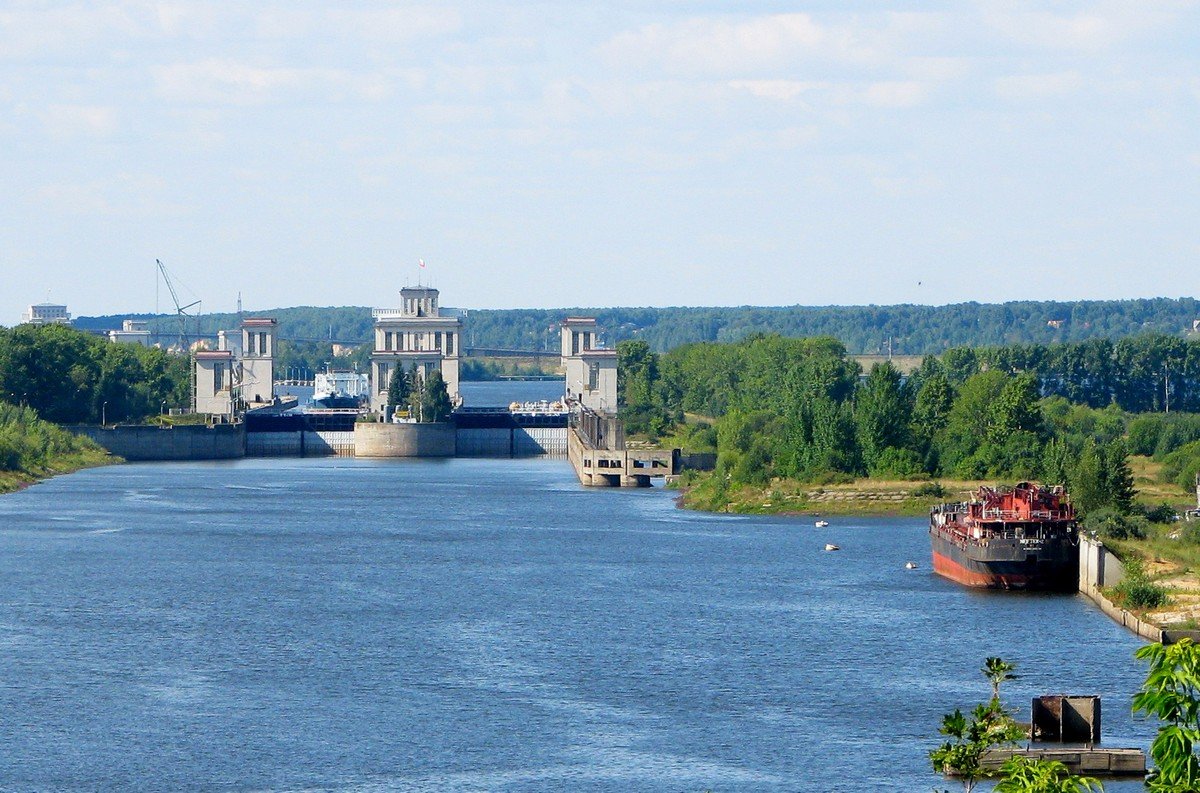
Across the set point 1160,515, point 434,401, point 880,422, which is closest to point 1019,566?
point 1160,515

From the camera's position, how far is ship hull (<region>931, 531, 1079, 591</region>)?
7031 cm

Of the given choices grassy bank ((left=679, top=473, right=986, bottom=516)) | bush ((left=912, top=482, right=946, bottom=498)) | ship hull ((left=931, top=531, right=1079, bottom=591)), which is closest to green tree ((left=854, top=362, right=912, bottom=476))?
Answer: grassy bank ((left=679, top=473, right=986, bottom=516))

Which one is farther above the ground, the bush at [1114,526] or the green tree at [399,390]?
the green tree at [399,390]

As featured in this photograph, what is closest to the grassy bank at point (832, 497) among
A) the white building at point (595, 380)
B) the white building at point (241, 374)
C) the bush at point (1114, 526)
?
the bush at point (1114, 526)

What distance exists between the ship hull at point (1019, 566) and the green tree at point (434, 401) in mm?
95167

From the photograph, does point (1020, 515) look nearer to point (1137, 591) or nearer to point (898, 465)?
point (1137, 591)

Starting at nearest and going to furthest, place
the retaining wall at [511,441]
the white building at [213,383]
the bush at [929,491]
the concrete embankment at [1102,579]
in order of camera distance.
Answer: the concrete embankment at [1102,579] < the bush at [929,491] < the retaining wall at [511,441] < the white building at [213,383]

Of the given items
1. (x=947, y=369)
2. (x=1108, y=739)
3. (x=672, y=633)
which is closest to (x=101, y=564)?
(x=672, y=633)

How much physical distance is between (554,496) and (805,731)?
70.3 metres

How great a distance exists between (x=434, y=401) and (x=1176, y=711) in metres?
143

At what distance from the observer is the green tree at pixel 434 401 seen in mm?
163625

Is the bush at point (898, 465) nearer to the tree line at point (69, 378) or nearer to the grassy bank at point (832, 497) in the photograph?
the grassy bank at point (832, 497)

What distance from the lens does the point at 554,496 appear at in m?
116

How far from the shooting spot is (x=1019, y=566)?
70375 millimetres
